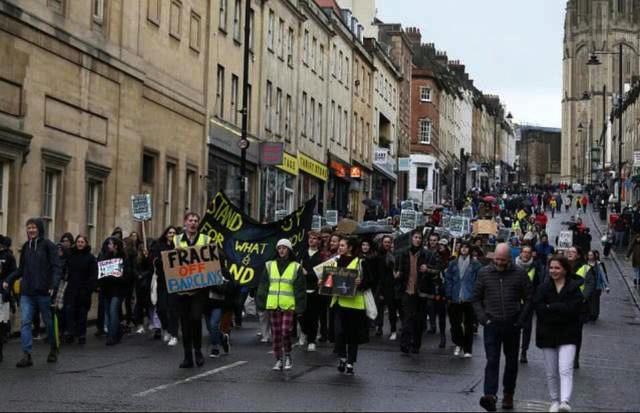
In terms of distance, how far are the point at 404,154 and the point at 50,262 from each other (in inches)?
2575

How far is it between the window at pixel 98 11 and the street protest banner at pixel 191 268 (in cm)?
1408

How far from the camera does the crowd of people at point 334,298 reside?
13031 millimetres

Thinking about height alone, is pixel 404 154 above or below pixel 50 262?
above

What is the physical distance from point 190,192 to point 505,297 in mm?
24699

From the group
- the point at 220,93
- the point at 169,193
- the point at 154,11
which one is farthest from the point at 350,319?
the point at 220,93

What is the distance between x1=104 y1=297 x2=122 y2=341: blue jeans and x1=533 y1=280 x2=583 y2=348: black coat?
8.98m

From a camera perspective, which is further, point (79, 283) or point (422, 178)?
point (422, 178)

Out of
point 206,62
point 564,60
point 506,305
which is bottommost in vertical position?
point 506,305

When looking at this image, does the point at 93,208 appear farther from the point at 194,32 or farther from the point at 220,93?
the point at 220,93

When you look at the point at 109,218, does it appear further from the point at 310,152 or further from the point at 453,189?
the point at 453,189

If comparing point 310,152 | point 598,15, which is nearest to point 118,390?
point 310,152

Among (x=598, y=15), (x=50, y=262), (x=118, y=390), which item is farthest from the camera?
(x=598, y=15)

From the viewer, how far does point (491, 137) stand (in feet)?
503

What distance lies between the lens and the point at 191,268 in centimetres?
1620
